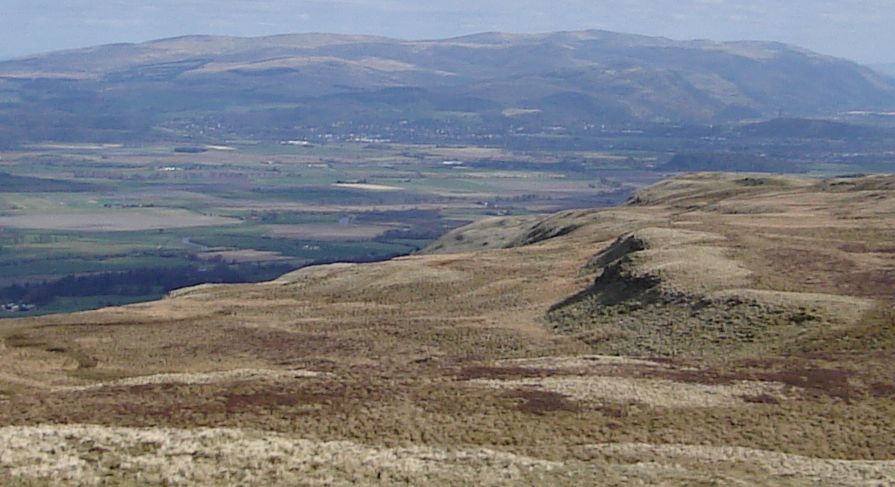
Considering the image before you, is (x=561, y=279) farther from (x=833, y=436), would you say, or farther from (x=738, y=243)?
(x=833, y=436)

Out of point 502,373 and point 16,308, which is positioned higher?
point 502,373

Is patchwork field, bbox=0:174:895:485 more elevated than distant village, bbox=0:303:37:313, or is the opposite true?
patchwork field, bbox=0:174:895:485

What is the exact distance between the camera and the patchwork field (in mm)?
31906

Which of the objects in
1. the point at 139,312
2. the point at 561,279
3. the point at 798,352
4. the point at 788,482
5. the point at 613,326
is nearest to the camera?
the point at 788,482

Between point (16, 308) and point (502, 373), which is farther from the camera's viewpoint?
point (16, 308)

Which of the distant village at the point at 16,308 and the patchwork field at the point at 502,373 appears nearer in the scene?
the patchwork field at the point at 502,373

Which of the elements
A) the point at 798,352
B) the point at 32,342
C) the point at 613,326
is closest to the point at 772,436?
the point at 798,352

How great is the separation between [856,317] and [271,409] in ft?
95.5

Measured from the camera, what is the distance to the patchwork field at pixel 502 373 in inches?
1256

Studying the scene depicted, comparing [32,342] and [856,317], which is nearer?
[856,317]

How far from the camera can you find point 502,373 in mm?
44781

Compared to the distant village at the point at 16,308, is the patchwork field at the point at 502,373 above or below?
above

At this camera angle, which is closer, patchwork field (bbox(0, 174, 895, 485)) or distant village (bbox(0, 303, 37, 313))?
patchwork field (bbox(0, 174, 895, 485))

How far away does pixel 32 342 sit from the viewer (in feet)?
195
